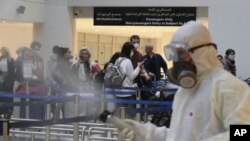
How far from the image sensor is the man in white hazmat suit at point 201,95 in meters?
3.03

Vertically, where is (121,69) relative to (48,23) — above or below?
below

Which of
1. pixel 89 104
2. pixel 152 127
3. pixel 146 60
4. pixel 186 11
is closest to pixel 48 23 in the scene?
pixel 186 11

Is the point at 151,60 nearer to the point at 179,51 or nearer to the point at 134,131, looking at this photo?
the point at 134,131

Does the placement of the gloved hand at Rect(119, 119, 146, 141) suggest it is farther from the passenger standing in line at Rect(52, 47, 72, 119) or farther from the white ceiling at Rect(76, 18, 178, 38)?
the white ceiling at Rect(76, 18, 178, 38)

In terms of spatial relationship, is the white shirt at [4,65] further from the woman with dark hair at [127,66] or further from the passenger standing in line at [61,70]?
the woman with dark hair at [127,66]

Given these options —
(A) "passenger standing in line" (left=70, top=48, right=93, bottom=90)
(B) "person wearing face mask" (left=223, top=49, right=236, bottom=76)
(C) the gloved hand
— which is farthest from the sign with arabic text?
(C) the gloved hand

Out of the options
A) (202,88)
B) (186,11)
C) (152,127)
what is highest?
(186,11)

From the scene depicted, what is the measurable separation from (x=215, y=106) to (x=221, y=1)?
16854mm

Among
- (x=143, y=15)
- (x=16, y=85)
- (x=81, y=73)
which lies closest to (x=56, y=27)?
(x=143, y=15)

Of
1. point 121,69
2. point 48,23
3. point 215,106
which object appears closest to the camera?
point 215,106

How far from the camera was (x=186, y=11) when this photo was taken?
19.8 metres

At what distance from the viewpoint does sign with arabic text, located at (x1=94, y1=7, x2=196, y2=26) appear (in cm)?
1984

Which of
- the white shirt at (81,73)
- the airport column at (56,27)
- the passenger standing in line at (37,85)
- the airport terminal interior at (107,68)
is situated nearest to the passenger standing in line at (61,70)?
the airport terminal interior at (107,68)

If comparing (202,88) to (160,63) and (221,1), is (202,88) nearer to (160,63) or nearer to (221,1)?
(160,63)
